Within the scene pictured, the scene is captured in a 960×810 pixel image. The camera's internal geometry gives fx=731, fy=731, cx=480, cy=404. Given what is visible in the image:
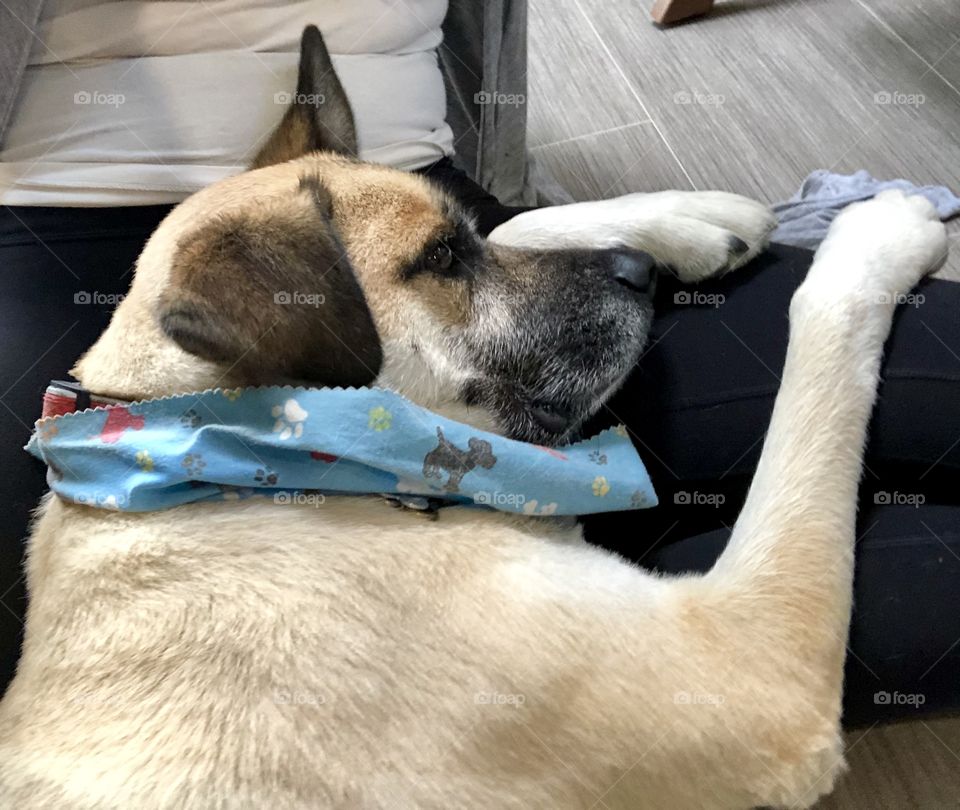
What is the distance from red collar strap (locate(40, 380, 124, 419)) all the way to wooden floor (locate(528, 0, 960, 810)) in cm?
208

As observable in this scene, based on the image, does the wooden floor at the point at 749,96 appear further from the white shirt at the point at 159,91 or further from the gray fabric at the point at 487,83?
the white shirt at the point at 159,91

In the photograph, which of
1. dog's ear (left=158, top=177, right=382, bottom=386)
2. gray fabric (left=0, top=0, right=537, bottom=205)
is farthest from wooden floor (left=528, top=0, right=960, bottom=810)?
dog's ear (left=158, top=177, right=382, bottom=386)

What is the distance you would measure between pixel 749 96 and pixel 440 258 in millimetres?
2155

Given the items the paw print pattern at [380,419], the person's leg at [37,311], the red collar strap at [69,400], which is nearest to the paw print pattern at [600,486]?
the paw print pattern at [380,419]

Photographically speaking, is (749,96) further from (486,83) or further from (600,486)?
(600,486)

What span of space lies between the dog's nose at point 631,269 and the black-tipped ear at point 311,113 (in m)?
0.65

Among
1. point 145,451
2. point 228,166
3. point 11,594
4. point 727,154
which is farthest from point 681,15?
point 11,594

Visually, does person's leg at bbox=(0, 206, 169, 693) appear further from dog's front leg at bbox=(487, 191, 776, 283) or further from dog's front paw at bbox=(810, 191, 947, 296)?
dog's front paw at bbox=(810, 191, 947, 296)

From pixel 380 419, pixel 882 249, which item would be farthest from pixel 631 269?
pixel 380 419

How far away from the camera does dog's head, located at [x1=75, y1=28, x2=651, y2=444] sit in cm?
110

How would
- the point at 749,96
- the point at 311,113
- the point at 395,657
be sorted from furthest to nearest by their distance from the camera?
the point at 749,96, the point at 311,113, the point at 395,657

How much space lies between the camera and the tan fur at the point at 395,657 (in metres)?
1.04

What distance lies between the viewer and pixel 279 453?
120 centimetres

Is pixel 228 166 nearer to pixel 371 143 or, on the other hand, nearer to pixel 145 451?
pixel 371 143
